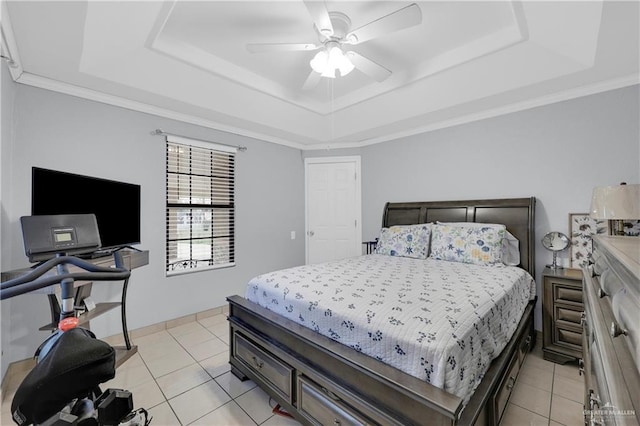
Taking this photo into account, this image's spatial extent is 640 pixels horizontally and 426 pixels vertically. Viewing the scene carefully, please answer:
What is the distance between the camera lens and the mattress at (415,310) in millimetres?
1243

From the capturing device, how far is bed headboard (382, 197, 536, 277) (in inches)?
111

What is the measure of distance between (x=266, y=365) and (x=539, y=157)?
326 centimetres

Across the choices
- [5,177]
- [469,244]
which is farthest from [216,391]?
[469,244]

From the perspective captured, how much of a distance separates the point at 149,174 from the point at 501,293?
11.4 ft

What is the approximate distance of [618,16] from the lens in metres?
1.72

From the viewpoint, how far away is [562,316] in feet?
7.89

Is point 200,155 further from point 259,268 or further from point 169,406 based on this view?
point 169,406

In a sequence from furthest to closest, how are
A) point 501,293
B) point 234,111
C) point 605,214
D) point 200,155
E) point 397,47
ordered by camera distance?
1. point 200,155
2. point 234,111
3. point 397,47
4. point 605,214
5. point 501,293

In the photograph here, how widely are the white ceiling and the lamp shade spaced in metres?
1.05

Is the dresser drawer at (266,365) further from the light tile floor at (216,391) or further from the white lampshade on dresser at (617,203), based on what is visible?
the white lampshade on dresser at (617,203)

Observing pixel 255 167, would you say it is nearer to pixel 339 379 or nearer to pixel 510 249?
pixel 339 379

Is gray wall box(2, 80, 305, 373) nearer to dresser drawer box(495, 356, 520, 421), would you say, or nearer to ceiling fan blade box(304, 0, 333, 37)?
ceiling fan blade box(304, 0, 333, 37)

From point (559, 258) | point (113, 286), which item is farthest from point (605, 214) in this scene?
→ point (113, 286)

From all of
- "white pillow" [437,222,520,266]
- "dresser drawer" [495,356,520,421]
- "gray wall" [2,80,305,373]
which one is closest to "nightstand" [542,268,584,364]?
"white pillow" [437,222,520,266]
